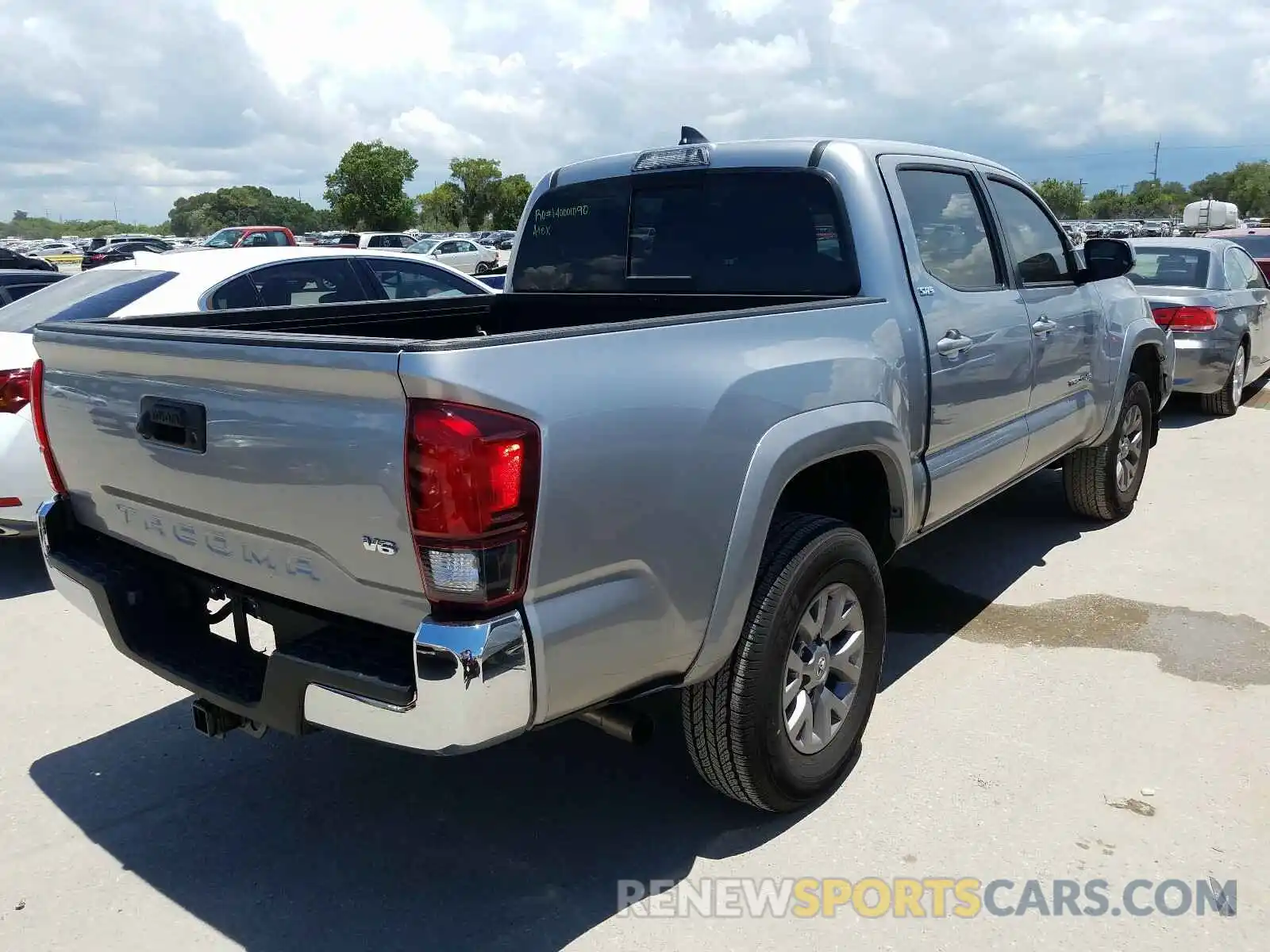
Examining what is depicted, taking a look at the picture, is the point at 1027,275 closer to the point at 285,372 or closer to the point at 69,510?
the point at 285,372

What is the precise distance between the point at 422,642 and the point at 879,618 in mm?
1763

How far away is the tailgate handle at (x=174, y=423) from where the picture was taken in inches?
99.0

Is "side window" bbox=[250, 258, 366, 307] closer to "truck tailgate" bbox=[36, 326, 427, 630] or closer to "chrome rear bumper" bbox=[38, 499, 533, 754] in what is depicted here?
"truck tailgate" bbox=[36, 326, 427, 630]

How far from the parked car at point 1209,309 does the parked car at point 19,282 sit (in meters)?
9.56

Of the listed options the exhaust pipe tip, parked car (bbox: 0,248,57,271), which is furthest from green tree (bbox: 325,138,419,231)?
the exhaust pipe tip

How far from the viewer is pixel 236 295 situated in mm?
6203

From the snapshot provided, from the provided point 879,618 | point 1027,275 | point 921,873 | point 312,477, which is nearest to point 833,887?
point 921,873

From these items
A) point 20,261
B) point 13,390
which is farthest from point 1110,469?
point 20,261

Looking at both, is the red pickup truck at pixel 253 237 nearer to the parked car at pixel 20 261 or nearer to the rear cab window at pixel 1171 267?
the parked car at pixel 20 261

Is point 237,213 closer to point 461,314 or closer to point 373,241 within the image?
point 373,241

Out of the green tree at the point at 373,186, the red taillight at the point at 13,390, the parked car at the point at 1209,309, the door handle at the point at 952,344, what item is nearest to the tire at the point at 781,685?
the door handle at the point at 952,344

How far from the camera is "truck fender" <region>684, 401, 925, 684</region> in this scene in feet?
8.75

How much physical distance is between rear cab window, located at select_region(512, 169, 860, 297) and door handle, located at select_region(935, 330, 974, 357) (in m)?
0.40

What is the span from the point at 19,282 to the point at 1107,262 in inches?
349
